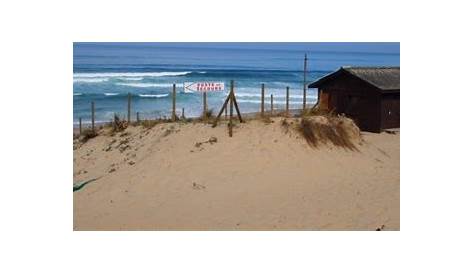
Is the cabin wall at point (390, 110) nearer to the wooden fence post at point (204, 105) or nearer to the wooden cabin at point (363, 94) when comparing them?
the wooden cabin at point (363, 94)

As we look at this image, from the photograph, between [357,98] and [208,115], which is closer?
[208,115]

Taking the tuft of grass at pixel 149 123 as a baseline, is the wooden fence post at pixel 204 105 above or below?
above

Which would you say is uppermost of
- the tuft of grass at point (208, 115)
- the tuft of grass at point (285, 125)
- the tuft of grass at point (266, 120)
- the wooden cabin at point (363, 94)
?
the wooden cabin at point (363, 94)

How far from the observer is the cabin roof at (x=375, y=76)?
41.1 ft

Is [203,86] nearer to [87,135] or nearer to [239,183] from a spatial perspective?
[239,183]

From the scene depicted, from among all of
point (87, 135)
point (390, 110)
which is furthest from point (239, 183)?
point (87, 135)

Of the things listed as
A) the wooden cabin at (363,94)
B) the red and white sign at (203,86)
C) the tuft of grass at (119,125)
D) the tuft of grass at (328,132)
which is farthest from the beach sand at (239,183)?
the red and white sign at (203,86)

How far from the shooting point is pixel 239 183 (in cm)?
1165

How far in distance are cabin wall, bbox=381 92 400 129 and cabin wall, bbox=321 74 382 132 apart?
0.50 m

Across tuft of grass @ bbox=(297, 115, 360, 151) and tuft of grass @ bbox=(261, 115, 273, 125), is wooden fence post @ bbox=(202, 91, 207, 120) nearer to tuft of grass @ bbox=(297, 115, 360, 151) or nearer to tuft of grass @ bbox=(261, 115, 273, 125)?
tuft of grass @ bbox=(261, 115, 273, 125)

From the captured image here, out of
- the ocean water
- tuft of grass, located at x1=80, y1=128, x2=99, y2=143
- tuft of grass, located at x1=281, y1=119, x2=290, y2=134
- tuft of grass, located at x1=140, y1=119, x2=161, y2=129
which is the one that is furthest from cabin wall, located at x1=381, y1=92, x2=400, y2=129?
tuft of grass, located at x1=80, y1=128, x2=99, y2=143

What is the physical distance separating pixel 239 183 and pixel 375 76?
392 centimetres

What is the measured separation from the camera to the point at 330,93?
1476 centimetres

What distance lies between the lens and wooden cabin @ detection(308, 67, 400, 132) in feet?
42.0
